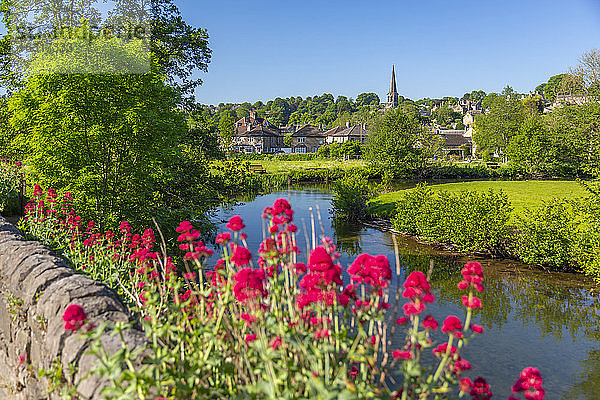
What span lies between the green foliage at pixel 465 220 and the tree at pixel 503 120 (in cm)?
4405

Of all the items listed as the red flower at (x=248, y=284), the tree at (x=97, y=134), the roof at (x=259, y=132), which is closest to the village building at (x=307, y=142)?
the roof at (x=259, y=132)

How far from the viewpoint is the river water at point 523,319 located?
24.7 feet

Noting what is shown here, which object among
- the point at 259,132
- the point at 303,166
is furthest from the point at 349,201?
the point at 259,132

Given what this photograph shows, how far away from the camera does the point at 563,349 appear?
336 inches

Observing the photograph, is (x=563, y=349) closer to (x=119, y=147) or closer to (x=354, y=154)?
(x=119, y=147)

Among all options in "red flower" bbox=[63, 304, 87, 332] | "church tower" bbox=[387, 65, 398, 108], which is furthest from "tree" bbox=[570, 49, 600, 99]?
"church tower" bbox=[387, 65, 398, 108]

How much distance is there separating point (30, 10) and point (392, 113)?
103 ft

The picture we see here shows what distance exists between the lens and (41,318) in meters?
3.52

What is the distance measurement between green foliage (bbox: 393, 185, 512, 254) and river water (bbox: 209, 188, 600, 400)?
531 mm

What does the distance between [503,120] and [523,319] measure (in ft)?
174

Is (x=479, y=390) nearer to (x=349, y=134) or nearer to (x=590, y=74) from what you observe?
(x=590, y=74)

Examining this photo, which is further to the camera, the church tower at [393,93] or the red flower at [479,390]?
the church tower at [393,93]

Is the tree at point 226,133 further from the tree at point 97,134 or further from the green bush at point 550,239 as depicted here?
the green bush at point 550,239

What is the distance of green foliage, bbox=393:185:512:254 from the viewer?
14.4 m
